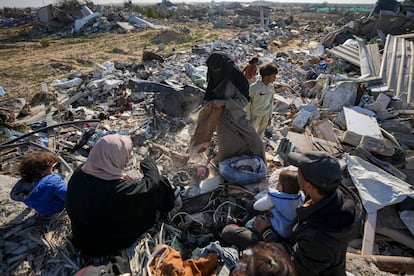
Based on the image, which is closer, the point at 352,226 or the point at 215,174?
the point at 352,226

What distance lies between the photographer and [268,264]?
1340 mm

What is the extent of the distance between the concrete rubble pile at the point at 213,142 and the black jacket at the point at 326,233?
0.83 metres

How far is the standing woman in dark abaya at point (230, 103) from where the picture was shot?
292 centimetres

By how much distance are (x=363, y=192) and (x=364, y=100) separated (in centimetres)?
335

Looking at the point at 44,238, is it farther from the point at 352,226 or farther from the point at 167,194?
the point at 352,226

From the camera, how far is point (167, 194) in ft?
8.88

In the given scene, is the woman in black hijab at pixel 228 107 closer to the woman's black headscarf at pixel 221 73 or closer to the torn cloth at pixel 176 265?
the woman's black headscarf at pixel 221 73

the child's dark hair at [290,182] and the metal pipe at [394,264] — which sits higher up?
the child's dark hair at [290,182]

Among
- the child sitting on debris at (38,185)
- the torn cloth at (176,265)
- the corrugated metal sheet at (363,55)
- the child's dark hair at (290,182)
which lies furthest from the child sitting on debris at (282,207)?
the corrugated metal sheet at (363,55)

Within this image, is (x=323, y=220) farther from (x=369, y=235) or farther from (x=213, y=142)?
(x=213, y=142)

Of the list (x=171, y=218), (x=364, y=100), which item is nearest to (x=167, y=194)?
(x=171, y=218)

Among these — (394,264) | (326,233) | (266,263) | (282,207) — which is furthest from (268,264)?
(394,264)

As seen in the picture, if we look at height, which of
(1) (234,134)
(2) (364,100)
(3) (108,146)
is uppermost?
(3) (108,146)

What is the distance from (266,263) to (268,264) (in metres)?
0.01
